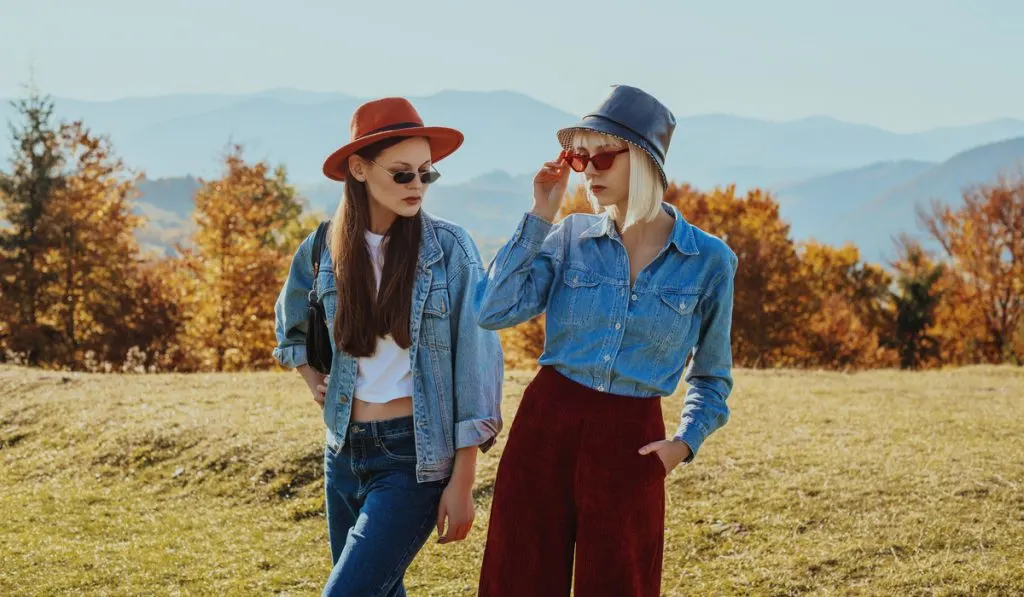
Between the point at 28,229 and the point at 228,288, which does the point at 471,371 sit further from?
the point at 28,229

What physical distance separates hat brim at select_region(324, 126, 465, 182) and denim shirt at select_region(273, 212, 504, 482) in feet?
1.07

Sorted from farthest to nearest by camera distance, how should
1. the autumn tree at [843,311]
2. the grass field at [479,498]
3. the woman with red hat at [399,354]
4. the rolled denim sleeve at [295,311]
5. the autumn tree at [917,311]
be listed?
the autumn tree at [917,311] → the autumn tree at [843,311] → the grass field at [479,498] → the rolled denim sleeve at [295,311] → the woman with red hat at [399,354]

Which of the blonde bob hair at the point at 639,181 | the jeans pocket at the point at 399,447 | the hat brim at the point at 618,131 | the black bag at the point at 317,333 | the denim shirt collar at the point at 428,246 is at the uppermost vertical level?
the hat brim at the point at 618,131

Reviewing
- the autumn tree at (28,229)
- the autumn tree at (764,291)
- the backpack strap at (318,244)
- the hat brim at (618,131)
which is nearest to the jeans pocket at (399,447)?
the backpack strap at (318,244)

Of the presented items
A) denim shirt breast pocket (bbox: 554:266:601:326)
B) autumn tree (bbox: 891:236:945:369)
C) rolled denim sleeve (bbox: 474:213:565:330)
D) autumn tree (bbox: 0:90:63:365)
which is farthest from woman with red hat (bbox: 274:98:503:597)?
autumn tree (bbox: 891:236:945:369)

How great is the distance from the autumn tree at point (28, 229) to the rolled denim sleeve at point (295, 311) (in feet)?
95.5

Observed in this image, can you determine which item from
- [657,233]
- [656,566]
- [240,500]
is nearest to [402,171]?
[657,233]

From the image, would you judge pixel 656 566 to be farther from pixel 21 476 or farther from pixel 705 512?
pixel 21 476

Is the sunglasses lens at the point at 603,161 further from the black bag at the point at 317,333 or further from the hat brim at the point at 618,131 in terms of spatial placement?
the black bag at the point at 317,333

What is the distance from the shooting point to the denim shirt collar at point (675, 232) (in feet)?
11.3

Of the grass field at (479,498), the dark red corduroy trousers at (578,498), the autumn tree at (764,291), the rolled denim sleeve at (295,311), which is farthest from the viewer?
the autumn tree at (764,291)

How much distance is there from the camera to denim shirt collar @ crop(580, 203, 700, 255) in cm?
345

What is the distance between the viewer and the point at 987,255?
147ft

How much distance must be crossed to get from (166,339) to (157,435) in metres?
23.8
